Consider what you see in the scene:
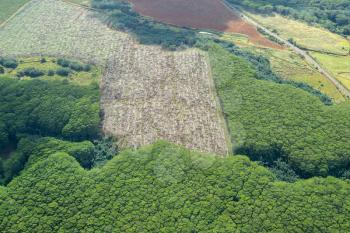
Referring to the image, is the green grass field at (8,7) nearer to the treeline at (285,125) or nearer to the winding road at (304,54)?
the winding road at (304,54)

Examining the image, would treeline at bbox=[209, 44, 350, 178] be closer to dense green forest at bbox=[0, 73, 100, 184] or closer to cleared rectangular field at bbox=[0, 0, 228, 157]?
cleared rectangular field at bbox=[0, 0, 228, 157]

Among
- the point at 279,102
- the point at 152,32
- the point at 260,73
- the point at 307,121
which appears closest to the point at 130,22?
the point at 152,32

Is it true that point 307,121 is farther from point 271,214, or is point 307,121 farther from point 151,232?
point 151,232

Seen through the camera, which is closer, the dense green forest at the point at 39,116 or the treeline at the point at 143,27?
the dense green forest at the point at 39,116

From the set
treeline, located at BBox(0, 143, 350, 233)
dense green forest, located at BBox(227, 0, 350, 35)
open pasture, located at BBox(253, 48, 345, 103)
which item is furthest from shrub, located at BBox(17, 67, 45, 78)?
dense green forest, located at BBox(227, 0, 350, 35)

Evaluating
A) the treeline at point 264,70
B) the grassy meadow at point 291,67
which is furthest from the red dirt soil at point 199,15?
the treeline at point 264,70

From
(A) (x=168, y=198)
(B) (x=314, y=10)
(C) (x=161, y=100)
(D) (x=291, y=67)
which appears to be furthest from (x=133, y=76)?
(B) (x=314, y=10)
